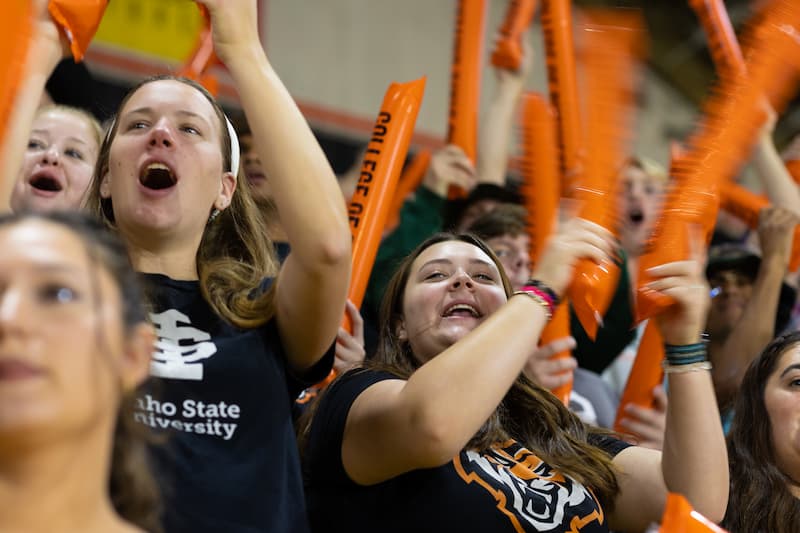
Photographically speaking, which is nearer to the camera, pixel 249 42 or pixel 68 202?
pixel 249 42

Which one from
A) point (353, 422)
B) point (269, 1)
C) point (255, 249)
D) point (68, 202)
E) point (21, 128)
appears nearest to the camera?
point (21, 128)

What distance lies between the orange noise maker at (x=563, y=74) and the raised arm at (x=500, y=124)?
0.34m

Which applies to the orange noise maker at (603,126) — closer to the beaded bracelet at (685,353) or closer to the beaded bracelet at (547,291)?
the beaded bracelet at (547,291)

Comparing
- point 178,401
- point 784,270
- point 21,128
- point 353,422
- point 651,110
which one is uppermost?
point 21,128

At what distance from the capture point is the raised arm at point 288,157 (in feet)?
4.37

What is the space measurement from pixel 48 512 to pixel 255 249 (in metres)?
0.81

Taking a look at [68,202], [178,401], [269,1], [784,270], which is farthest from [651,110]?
[178,401]

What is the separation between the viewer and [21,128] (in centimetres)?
130

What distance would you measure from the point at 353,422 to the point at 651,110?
6.57 metres

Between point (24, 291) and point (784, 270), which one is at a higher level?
point (24, 291)

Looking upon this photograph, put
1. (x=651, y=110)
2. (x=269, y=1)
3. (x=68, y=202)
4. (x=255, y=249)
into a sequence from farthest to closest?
(x=651, y=110) < (x=269, y=1) < (x=68, y=202) < (x=255, y=249)

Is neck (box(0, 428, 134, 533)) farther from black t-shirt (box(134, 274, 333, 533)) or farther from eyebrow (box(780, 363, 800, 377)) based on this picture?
eyebrow (box(780, 363, 800, 377))

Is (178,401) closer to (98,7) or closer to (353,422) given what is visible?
(353,422)

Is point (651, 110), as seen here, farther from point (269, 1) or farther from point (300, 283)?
point (300, 283)
